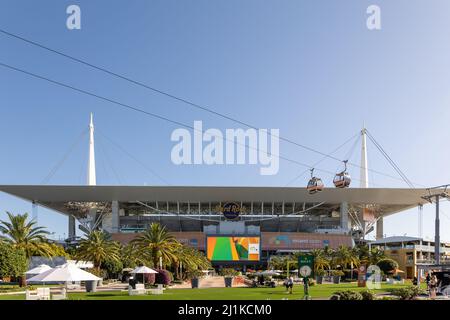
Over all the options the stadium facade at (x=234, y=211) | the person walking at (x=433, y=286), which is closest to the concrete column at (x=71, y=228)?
the stadium facade at (x=234, y=211)

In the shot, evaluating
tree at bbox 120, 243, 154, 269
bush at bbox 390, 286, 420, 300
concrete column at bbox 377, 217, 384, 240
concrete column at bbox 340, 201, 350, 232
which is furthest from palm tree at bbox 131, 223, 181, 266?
concrete column at bbox 377, 217, 384, 240

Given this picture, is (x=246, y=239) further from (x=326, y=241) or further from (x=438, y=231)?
(x=438, y=231)

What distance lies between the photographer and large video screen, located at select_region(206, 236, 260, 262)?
105250 mm

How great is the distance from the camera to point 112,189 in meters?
98.4

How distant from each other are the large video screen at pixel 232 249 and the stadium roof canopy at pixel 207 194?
29.5ft

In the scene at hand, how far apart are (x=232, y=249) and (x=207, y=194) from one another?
1429 centimetres

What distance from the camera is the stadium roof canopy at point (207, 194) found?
97.2 m

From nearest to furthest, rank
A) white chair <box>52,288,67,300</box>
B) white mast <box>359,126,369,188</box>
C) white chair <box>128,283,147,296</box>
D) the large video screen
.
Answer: white chair <box>52,288,67,300</box> < white chair <box>128,283,147,296</box> < the large video screen < white mast <box>359,126,369,188</box>

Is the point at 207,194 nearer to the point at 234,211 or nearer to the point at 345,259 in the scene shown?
the point at 234,211

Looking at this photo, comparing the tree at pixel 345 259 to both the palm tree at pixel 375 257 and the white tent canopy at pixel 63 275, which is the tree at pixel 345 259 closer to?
the palm tree at pixel 375 257

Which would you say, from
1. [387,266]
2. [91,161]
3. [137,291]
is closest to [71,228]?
[91,161]

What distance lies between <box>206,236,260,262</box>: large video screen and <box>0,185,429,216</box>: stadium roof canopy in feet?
29.5

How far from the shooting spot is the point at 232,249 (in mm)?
105500

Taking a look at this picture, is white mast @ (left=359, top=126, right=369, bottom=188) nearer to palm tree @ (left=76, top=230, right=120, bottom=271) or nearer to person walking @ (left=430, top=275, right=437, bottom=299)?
palm tree @ (left=76, top=230, right=120, bottom=271)
